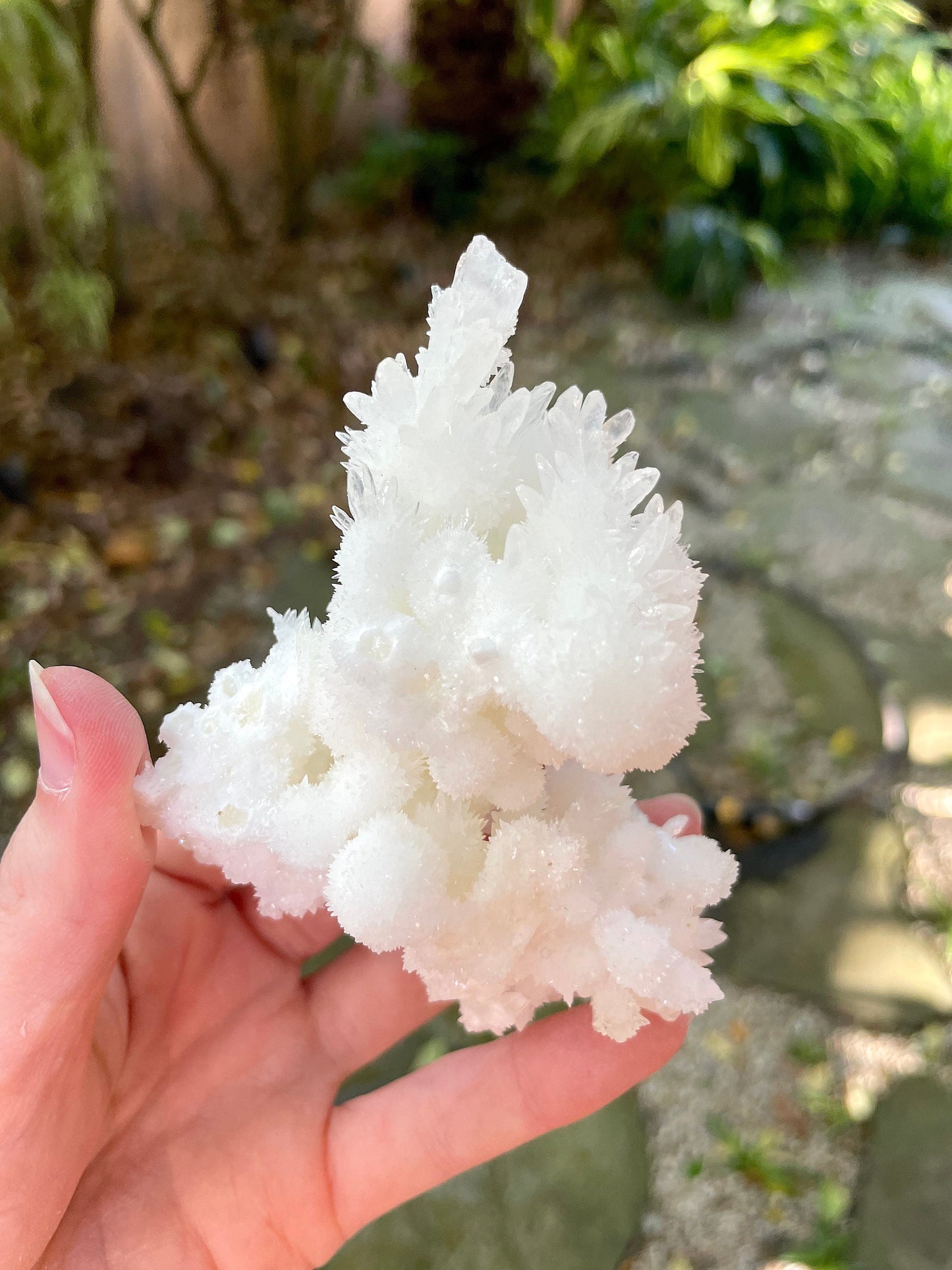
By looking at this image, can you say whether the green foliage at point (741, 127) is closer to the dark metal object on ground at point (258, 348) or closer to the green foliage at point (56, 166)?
the dark metal object on ground at point (258, 348)

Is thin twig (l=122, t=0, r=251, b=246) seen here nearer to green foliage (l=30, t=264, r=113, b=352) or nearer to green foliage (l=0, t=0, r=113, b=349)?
green foliage (l=0, t=0, r=113, b=349)

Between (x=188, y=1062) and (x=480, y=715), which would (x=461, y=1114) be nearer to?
(x=188, y=1062)

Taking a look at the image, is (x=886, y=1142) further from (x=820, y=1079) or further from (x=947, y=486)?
(x=947, y=486)

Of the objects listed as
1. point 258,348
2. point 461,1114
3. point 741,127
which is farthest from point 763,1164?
point 741,127

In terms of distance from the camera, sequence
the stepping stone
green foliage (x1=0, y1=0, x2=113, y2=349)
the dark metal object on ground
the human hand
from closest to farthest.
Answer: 1. the human hand
2. the stepping stone
3. green foliage (x1=0, y1=0, x2=113, y2=349)
4. the dark metal object on ground

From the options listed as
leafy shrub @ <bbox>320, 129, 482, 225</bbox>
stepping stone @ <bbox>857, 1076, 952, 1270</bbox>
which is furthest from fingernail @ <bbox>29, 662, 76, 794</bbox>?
leafy shrub @ <bbox>320, 129, 482, 225</bbox>

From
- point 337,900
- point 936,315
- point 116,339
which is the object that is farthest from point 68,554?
point 936,315
